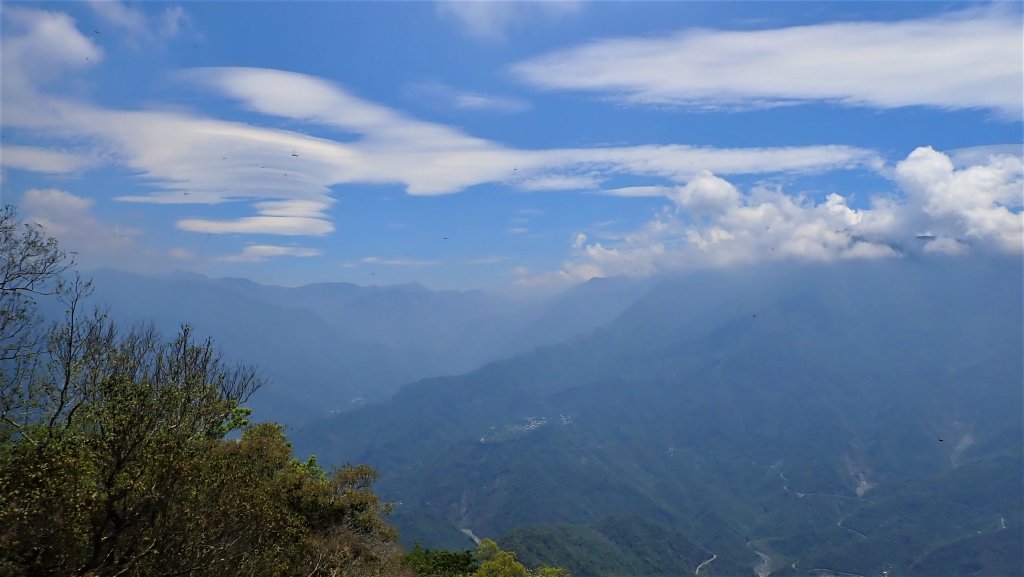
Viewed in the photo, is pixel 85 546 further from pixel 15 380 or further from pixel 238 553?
pixel 15 380

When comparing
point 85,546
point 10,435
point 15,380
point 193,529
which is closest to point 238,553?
point 193,529

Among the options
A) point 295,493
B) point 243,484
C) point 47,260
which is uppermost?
point 47,260

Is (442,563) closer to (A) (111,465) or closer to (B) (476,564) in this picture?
(B) (476,564)

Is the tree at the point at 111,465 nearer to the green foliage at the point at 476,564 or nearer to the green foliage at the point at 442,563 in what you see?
the green foliage at the point at 476,564

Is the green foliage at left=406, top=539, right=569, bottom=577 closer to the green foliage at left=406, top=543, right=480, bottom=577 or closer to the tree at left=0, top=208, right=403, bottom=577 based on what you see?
the green foliage at left=406, top=543, right=480, bottom=577

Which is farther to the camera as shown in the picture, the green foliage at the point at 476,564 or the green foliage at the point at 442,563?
the green foliage at the point at 442,563

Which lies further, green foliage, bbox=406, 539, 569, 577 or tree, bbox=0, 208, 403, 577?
green foliage, bbox=406, 539, 569, 577

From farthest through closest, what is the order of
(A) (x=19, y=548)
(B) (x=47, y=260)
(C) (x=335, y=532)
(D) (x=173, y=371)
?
(C) (x=335, y=532) → (D) (x=173, y=371) → (B) (x=47, y=260) → (A) (x=19, y=548)

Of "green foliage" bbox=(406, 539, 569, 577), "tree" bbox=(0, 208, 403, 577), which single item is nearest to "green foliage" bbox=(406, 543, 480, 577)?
"green foliage" bbox=(406, 539, 569, 577)

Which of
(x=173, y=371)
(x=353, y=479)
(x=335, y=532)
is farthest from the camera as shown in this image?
(x=353, y=479)

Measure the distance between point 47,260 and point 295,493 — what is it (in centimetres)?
2154

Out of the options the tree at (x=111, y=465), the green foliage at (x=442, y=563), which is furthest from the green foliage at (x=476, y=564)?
the tree at (x=111, y=465)

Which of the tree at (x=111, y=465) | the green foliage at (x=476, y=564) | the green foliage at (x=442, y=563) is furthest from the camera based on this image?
the green foliage at (x=442, y=563)

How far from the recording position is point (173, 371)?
3012 centimetres
